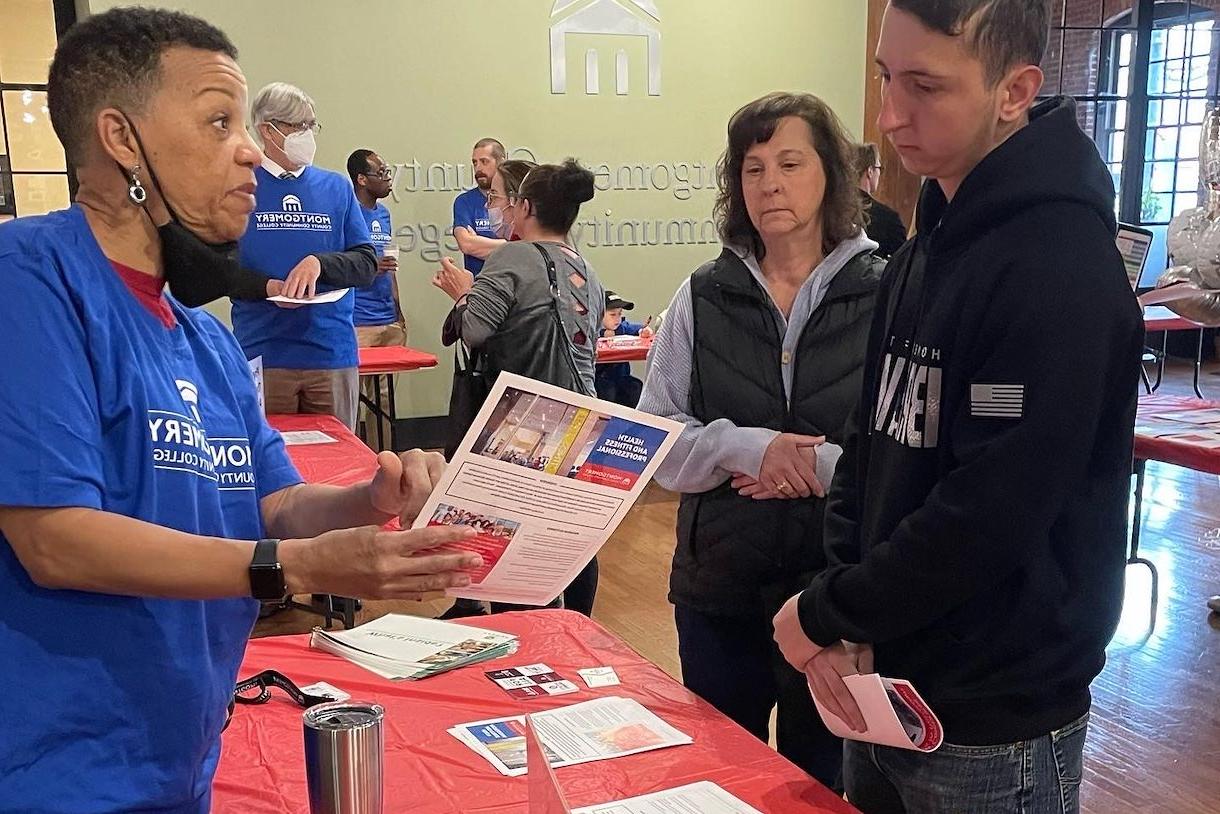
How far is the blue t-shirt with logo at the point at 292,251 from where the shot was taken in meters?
3.62

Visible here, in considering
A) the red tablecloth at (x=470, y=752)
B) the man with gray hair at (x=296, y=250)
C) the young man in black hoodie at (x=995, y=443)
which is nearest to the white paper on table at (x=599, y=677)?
the red tablecloth at (x=470, y=752)

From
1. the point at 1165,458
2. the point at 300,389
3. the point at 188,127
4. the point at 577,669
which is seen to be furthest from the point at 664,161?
the point at 188,127

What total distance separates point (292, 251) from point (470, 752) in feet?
8.57

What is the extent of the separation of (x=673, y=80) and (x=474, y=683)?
6416 millimetres

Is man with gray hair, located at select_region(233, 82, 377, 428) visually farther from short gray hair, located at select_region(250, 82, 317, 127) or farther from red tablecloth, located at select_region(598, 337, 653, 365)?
red tablecloth, located at select_region(598, 337, 653, 365)

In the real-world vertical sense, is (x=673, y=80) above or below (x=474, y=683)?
above

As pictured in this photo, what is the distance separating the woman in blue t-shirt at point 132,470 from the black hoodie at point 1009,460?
0.49 meters

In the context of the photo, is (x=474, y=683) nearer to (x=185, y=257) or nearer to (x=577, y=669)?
(x=577, y=669)

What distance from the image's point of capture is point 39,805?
3.22 ft

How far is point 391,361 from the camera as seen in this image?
4.84 m

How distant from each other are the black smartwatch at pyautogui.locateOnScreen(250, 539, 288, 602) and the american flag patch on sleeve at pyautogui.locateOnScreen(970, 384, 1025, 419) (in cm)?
71

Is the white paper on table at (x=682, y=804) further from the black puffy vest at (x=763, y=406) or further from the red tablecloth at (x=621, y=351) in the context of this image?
the red tablecloth at (x=621, y=351)

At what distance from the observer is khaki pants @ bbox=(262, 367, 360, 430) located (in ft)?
12.3

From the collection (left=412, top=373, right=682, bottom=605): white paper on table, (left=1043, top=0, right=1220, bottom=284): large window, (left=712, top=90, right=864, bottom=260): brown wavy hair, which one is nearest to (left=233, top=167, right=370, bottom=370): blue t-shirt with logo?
(left=712, top=90, right=864, bottom=260): brown wavy hair
